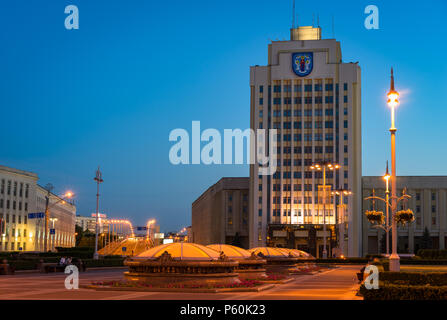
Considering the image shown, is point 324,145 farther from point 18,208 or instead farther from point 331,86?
point 18,208

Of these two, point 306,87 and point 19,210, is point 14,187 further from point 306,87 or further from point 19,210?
point 306,87

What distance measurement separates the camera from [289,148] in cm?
12381

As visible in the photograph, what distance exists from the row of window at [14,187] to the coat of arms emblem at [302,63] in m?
58.7

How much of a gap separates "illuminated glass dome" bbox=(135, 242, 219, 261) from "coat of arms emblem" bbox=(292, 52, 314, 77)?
99.7 metres

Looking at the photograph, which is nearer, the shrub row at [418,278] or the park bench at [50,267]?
the shrub row at [418,278]

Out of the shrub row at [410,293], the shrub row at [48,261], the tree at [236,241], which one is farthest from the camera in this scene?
the tree at [236,241]

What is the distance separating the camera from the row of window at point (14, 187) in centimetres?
11050

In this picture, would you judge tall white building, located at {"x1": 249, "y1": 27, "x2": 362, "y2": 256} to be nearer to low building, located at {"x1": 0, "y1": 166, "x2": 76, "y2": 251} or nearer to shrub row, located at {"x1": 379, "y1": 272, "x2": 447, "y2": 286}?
low building, located at {"x1": 0, "y1": 166, "x2": 76, "y2": 251}

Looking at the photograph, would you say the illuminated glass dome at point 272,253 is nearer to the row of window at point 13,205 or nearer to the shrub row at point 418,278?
Result: the shrub row at point 418,278

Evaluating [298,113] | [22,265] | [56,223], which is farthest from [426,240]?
[22,265]

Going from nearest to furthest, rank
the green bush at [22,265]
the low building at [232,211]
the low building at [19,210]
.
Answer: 1. the green bush at [22,265]
2. the low building at [19,210]
3. the low building at [232,211]

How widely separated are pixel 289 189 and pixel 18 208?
5257 centimetres

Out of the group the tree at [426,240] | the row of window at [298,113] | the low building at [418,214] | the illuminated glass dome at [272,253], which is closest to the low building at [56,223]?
the row of window at [298,113]
